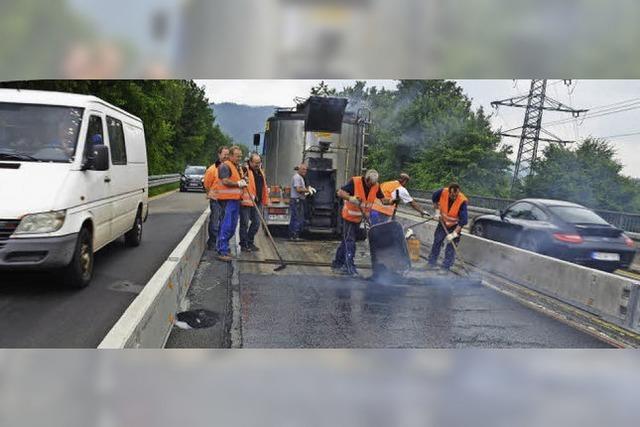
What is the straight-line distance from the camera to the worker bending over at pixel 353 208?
6922 millimetres

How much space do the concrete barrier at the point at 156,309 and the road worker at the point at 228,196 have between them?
1.34m

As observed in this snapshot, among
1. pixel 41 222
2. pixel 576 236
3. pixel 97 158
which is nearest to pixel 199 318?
pixel 41 222

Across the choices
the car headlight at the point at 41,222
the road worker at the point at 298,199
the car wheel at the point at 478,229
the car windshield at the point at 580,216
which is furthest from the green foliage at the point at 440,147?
the car headlight at the point at 41,222

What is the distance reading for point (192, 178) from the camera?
1683 cm

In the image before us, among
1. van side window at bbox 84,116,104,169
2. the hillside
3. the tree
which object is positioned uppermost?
the tree

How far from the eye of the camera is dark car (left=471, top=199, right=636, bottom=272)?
6469mm

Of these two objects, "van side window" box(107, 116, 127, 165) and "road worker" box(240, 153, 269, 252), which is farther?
"road worker" box(240, 153, 269, 252)

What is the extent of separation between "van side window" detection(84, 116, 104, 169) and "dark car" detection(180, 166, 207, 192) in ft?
25.5

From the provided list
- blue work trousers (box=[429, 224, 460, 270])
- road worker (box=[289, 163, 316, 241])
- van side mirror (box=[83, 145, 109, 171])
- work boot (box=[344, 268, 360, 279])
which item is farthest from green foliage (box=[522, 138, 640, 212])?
van side mirror (box=[83, 145, 109, 171])

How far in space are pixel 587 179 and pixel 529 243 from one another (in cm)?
124

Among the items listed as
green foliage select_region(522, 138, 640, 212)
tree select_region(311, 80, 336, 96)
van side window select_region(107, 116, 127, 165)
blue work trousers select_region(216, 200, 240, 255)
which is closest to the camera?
tree select_region(311, 80, 336, 96)

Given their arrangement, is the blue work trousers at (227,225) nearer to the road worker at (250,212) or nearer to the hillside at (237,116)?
the road worker at (250,212)

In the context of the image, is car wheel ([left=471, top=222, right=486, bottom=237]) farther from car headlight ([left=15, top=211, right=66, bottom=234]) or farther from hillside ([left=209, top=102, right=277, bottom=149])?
car headlight ([left=15, top=211, right=66, bottom=234])

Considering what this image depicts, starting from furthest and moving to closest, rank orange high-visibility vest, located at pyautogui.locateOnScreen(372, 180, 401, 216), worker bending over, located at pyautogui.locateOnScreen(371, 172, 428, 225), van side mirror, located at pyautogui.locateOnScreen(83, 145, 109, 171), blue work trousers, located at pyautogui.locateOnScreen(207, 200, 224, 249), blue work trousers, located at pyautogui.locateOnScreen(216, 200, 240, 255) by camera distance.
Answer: blue work trousers, located at pyautogui.locateOnScreen(207, 200, 224, 249) → blue work trousers, located at pyautogui.locateOnScreen(216, 200, 240, 255) → orange high-visibility vest, located at pyautogui.locateOnScreen(372, 180, 401, 216) → worker bending over, located at pyautogui.locateOnScreen(371, 172, 428, 225) → van side mirror, located at pyautogui.locateOnScreen(83, 145, 109, 171)
